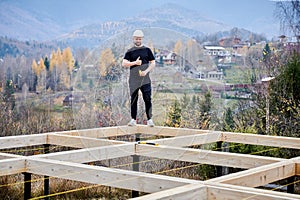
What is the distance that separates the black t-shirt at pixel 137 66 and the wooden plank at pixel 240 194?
1741 millimetres

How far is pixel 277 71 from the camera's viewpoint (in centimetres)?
1146

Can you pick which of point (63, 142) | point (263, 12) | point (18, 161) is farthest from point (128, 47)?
point (263, 12)

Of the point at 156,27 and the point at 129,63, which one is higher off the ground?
the point at 156,27

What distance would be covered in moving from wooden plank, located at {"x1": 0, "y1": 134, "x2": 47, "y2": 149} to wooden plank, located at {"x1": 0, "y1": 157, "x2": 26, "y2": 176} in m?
→ 1.45

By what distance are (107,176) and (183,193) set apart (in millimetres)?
976

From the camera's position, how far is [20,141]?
6.80 meters

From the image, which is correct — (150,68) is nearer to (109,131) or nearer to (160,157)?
(160,157)

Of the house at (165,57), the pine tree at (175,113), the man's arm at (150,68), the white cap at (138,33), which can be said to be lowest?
the pine tree at (175,113)

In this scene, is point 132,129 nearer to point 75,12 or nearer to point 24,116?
point 24,116

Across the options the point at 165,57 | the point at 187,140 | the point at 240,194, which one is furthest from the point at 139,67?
the point at 240,194

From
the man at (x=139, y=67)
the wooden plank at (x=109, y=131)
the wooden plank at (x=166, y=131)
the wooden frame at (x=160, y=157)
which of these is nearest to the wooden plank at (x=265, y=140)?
the wooden frame at (x=160, y=157)

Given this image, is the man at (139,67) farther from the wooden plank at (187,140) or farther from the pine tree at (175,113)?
the wooden plank at (187,140)

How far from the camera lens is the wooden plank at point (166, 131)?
6699 millimetres

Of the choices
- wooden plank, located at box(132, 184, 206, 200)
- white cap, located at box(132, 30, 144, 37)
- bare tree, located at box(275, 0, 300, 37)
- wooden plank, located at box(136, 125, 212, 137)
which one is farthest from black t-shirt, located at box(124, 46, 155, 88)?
bare tree, located at box(275, 0, 300, 37)
